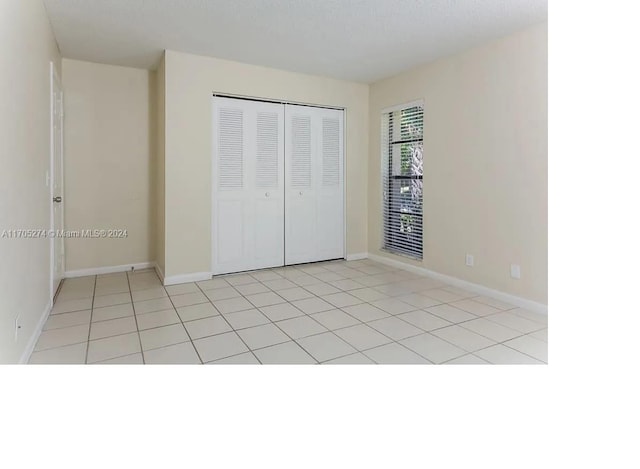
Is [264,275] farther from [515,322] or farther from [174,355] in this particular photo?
[515,322]

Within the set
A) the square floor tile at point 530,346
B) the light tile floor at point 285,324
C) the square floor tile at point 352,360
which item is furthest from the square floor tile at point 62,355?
the square floor tile at point 530,346

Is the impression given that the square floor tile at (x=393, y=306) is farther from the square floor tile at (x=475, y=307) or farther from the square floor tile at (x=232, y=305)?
the square floor tile at (x=232, y=305)

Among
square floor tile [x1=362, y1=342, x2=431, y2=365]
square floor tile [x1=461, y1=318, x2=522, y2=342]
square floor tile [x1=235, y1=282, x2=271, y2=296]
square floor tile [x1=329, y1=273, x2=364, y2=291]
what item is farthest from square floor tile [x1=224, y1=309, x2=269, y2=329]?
square floor tile [x1=461, y1=318, x2=522, y2=342]

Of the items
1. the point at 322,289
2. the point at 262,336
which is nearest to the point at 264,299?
the point at 322,289

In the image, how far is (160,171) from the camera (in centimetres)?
448

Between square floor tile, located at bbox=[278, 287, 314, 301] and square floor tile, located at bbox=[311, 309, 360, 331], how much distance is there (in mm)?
501

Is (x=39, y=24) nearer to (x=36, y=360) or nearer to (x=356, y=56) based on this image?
(x=36, y=360)

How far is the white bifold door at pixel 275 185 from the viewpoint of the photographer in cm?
457

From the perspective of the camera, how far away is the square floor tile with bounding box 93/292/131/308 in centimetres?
350

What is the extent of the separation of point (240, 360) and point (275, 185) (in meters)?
2.89

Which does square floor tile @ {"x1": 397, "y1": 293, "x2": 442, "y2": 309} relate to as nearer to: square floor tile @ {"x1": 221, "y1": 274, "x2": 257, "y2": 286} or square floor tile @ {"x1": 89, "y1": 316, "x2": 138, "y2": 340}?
square floor tile @ {"x1": 221, "y1": 274, "x2": 257, "y2": 286}

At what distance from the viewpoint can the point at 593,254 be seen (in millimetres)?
959

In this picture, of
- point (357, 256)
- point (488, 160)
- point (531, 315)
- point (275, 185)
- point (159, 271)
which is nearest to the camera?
point (531, 315)

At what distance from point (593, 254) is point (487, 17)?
2.96 m
